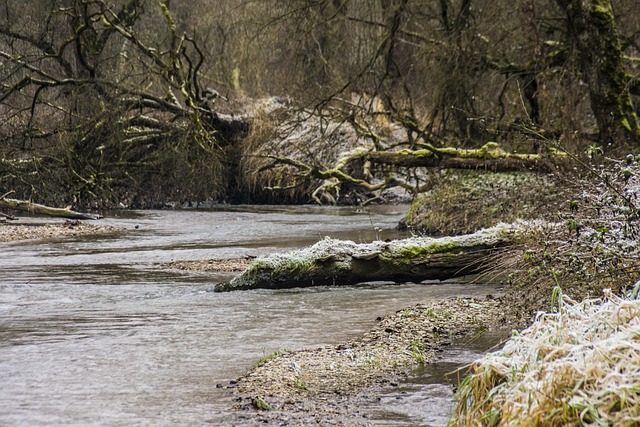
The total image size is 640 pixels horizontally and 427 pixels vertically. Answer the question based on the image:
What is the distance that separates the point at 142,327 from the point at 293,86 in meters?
15.6

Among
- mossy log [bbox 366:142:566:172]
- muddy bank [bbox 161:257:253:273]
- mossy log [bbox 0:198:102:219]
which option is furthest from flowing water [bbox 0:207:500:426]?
mossy log [bbox 0:198:102:219]

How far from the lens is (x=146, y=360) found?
24.0 ft

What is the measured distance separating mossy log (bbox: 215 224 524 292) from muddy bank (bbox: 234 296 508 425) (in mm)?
2176

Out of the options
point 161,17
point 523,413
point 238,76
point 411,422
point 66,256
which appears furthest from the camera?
point 161,17

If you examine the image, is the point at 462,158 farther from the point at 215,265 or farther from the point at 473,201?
the point at 215,265

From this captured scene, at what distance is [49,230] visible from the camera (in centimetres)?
1975

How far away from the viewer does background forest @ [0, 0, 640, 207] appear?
16719mm

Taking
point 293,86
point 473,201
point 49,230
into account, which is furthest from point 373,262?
point 293,86

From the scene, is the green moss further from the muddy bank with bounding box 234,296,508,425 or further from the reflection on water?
the reflection on water

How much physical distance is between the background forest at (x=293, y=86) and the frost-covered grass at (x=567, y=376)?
832 cm

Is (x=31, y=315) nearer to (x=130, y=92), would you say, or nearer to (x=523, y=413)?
(x=523, y=413)

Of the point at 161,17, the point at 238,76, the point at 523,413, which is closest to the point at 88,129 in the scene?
the point at 238,76

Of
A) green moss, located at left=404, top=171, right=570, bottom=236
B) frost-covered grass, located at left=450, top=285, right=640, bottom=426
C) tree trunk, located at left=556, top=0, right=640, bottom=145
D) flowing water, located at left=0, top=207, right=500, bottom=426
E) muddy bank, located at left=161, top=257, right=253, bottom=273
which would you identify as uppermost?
tree trunk, located at left=556, top=0, right=640, bottom=145

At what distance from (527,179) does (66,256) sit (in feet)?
25.9
